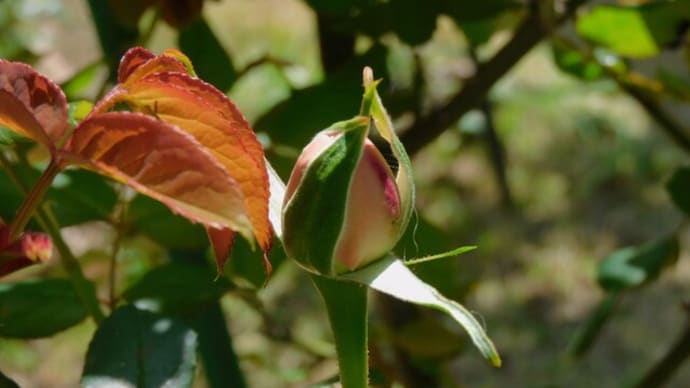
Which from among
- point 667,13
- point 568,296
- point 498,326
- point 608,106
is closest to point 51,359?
point 498,326

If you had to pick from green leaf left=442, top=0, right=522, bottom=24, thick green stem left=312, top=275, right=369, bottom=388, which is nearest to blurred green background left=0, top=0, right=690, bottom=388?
green leaf left=442, top=0, right=522, bottom=24

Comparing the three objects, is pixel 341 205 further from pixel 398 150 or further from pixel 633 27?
pixel 633 27

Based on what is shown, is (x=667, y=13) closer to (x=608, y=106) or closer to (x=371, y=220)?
(x=371, y=220)

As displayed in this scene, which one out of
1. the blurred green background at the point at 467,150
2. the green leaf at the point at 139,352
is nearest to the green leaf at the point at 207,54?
the blurred green background at the point at 467,150

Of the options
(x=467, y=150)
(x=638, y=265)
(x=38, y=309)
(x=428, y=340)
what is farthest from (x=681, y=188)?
(x=467, y=150)

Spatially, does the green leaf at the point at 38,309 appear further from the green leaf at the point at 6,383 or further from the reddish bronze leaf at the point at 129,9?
the reddish bronze leaf at the point at 129,9

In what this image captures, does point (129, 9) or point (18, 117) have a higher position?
point (18, 117)
